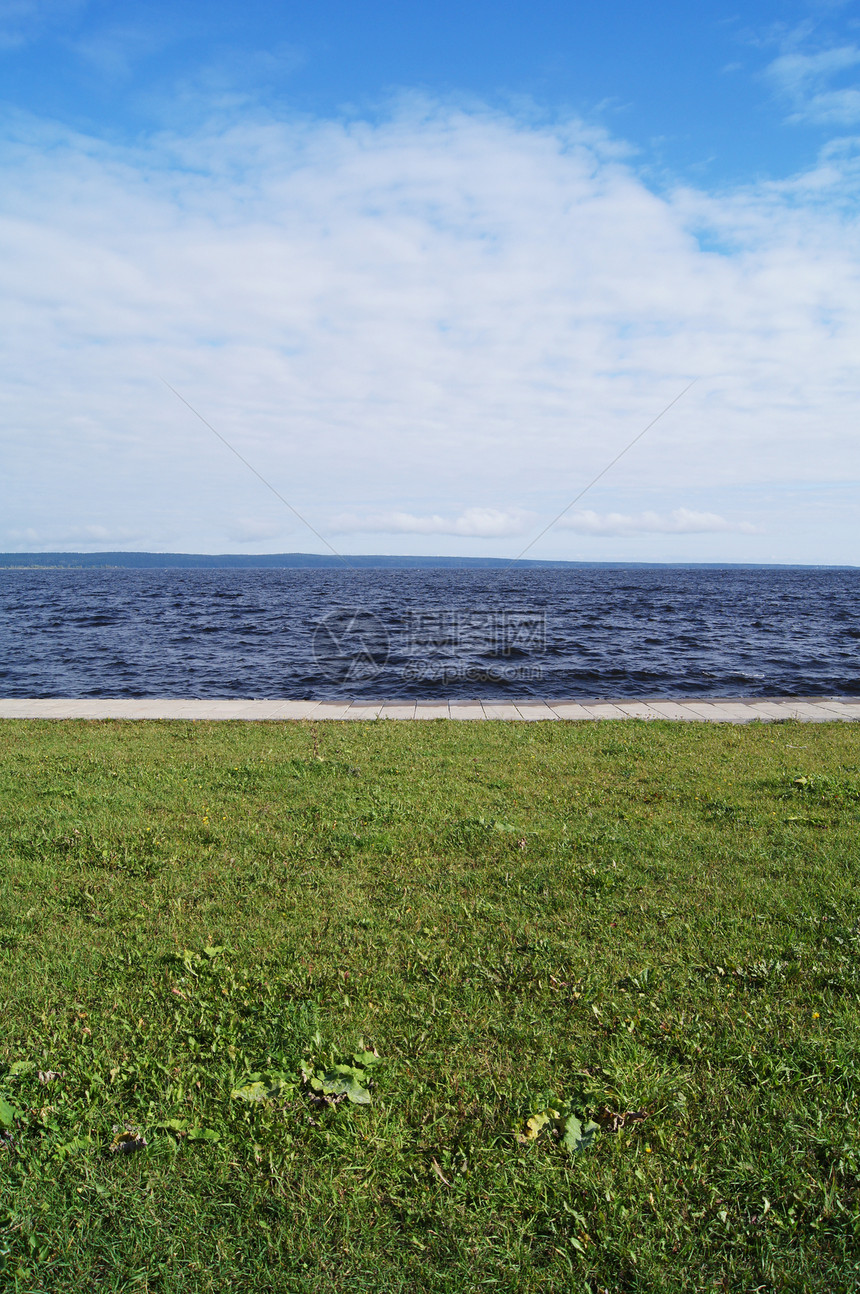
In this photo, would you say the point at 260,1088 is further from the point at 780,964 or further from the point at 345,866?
the point at 780,964

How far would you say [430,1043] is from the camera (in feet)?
11.7

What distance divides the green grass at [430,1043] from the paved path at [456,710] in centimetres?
522

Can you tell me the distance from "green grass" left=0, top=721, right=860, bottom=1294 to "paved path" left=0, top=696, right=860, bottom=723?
17.1 ft

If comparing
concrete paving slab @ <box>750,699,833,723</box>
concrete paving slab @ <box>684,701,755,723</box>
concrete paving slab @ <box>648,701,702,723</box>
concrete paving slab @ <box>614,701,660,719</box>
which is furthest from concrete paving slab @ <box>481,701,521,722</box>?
concrete paving slab @ <box>750,699,833,723</box>

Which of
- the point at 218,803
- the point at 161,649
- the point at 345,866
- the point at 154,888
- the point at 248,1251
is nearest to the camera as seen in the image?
the point at 248,1251

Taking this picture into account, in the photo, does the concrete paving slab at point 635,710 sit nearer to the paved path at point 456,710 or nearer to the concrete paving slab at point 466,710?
the paved path at point 456,710

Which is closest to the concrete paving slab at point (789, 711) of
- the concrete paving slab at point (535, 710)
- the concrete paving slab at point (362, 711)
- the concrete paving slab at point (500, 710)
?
the concrete paving slab at point (535, 710)

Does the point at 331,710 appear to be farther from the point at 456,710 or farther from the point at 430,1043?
the point at 430,1043

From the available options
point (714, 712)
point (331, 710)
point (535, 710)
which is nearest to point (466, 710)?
point (535, 710)

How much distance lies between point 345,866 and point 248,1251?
126 inches

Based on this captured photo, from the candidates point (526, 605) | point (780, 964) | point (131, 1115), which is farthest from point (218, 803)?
point (526, 605)

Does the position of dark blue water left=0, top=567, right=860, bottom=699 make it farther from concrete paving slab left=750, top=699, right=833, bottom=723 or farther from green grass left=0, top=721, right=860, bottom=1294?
green grass left=0, top=721, right=860, bottom=1294

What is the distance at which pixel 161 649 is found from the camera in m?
29.4

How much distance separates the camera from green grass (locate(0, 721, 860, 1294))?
253 cm
